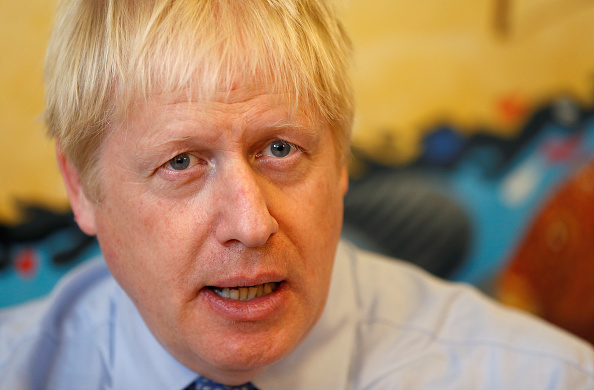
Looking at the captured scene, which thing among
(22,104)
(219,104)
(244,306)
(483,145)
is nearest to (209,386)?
(244,306)

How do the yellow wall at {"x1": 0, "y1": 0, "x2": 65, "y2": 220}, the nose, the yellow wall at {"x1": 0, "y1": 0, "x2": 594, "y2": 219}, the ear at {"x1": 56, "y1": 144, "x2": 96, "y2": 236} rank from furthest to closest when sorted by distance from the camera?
the yellow wall at {"x1": 0, "y1": 0, "x2": 594, "y2": 219}, the yellow wall at {"x1": 0, "y1": 0, "x2": 65, "y2": 220}, the ear at {"x1": 56, "y1": 144, "x2": 96, "y2": 236}, the nose

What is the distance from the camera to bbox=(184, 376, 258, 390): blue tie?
1.04 m

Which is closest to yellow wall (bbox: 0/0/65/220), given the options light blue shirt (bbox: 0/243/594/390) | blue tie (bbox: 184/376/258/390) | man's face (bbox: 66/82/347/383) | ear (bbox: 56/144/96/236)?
light blue shirt (bbox: 0/243/594/390)

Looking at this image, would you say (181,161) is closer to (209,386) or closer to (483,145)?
(209,386)

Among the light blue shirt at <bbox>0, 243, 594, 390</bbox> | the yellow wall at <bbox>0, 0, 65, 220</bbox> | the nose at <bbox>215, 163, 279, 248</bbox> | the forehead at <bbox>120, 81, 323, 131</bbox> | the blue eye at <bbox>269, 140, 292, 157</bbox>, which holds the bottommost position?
the light blue shirt at <bbox>0, 243, 594, 390</bbox>

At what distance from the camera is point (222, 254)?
2.88 ft

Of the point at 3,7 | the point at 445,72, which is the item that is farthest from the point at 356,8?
the point at 3,7

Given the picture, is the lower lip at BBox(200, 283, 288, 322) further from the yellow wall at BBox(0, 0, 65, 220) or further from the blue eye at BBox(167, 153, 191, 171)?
the yellow wall at BBox(0, 0, 65, 220)

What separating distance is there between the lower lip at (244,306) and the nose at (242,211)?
10cm

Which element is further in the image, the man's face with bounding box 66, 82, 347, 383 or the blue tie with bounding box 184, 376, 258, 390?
the blue tie with bounding box 184, 376, 258, 390

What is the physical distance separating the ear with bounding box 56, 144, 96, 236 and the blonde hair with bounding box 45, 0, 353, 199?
4 cm

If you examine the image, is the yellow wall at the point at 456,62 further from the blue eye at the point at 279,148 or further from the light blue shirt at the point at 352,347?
the blue eye at the point at 279,148

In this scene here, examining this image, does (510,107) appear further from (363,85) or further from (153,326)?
(153,326)

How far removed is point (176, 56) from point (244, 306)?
0.39m
